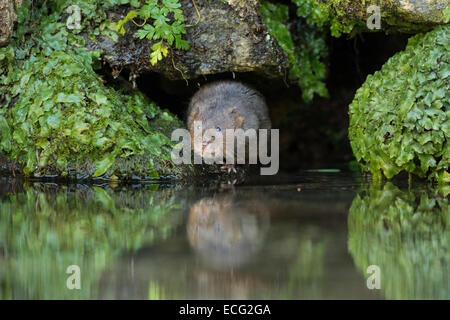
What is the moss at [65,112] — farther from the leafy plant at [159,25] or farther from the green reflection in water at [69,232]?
the green reflection in water at [69,232]

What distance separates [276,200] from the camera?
4.57m

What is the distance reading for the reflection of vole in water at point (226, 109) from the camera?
6.31m

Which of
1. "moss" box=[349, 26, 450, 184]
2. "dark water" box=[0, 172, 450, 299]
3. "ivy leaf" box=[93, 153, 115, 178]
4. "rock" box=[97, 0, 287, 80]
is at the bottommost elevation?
"dark water" box=[0, 172, 450, 299]

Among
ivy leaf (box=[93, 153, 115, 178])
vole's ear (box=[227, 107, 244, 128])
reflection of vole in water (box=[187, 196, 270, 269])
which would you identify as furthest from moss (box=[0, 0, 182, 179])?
reflection of vole in water (box=[187, 196, 270, 269])

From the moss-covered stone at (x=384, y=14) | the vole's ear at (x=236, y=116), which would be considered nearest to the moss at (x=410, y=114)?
the moss-covered stone at (x=384, y=14)

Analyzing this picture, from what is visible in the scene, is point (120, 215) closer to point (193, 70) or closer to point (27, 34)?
point (193, 70)

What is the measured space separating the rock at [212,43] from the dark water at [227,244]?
206 centimetres

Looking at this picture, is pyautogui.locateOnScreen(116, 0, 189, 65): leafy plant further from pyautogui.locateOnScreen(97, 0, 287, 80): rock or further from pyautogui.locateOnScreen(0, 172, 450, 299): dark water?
pyautogui.locateOnScreen(0, 172, 450, 299): dark water

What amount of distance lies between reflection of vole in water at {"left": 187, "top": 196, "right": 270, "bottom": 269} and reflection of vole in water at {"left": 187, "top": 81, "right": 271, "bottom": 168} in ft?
6.03

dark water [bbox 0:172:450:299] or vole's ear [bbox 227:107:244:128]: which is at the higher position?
vole's ear [bbox 227:107:244:128]

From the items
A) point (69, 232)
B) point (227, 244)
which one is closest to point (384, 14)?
point (227, 244)

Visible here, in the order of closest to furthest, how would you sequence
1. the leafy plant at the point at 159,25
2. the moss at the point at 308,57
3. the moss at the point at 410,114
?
the moss at the point at 410,114, the leafy plant at the point at 159,25, the moss at the point at 308,57

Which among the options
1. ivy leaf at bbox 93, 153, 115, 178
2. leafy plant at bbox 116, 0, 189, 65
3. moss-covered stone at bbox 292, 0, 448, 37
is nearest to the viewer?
moss-covered stone at bbox 292, 0, 448, 37

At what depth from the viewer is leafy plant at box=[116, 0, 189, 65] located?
19.4ft
